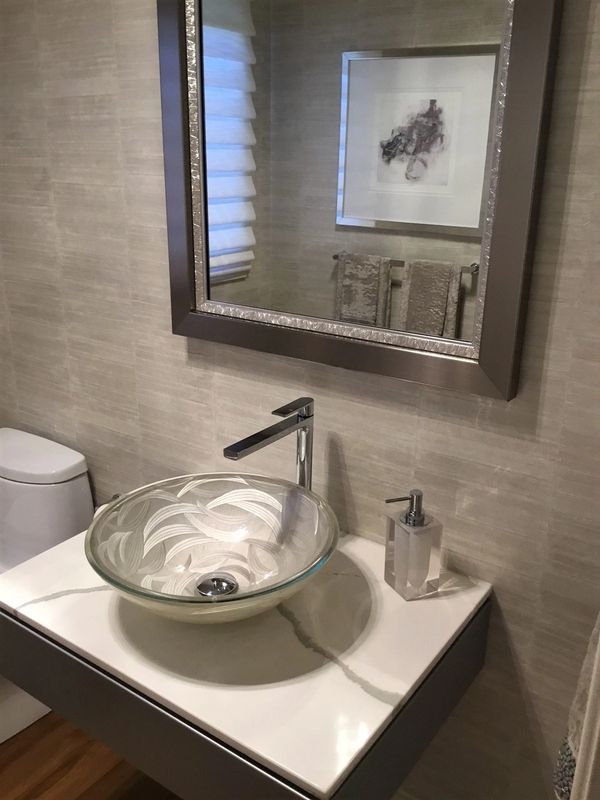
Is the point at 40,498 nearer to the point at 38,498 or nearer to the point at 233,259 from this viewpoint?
the point at 38,498

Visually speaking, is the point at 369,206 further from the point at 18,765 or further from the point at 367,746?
the point at 18,765

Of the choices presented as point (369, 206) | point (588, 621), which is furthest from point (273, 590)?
point (369, 206)

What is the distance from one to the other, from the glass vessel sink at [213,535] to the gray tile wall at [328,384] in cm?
12

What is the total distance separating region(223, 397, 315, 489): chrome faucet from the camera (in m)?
1.18

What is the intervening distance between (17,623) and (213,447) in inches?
20.1

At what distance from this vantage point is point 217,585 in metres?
1.17

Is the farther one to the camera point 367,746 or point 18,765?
point 18,765

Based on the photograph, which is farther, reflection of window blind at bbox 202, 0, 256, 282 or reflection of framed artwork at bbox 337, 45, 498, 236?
reflection of window blind at bbox 202, 0, 256, 282

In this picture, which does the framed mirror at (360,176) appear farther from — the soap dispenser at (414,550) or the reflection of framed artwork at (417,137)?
the soap dispenser at (414,550)

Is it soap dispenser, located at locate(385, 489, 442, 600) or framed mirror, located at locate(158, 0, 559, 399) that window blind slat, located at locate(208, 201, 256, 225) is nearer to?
framed mirror, located at locate(158, 0, 559, 399)

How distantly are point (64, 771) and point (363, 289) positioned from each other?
144cm

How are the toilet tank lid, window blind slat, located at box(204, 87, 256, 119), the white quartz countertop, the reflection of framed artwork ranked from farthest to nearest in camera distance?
the toilet tank lid → window blind slat, located at box(204, 87, 256, 119) → the reflection of framed artwork → the white quartz countertop

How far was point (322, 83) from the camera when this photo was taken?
1.14 metres

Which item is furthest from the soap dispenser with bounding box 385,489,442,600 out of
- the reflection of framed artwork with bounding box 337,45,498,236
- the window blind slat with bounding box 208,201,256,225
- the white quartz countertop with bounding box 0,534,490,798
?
the window blind slat with bounding box 208,201,256,225
